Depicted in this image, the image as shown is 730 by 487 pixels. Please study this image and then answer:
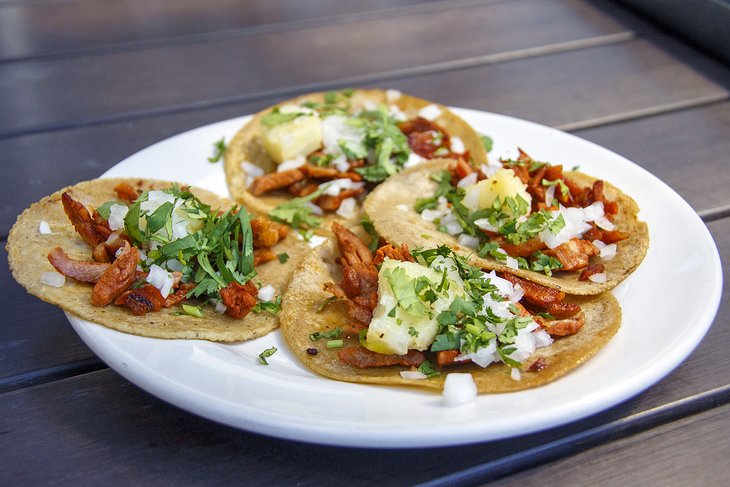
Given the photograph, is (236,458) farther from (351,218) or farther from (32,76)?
(32,76)

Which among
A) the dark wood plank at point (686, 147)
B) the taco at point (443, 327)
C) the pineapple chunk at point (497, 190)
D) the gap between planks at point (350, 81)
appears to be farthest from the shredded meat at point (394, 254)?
the gap between planks at point (350, 81)

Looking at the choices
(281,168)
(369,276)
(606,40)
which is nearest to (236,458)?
(369,276)

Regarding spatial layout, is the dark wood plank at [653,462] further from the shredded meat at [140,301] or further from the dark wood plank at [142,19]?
the dark wood plank at [142,19]

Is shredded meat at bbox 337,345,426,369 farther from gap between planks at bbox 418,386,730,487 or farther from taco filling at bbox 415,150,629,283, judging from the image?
taco filling at bbox 415,150,629,283

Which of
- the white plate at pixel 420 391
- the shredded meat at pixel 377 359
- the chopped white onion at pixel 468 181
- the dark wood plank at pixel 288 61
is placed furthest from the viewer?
the dark wood plank at pixel 288 61

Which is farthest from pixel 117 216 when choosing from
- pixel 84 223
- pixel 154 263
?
pixel 154 263

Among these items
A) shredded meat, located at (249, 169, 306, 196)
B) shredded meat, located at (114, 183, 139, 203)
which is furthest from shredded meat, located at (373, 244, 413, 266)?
shredded meat, located at (114, 183, 139, 203)

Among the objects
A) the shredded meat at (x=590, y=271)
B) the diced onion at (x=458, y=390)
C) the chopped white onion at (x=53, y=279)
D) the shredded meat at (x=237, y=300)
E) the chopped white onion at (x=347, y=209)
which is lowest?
the shredded meat at (x=590, y=271)

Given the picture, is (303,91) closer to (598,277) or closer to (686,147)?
(686,147)
